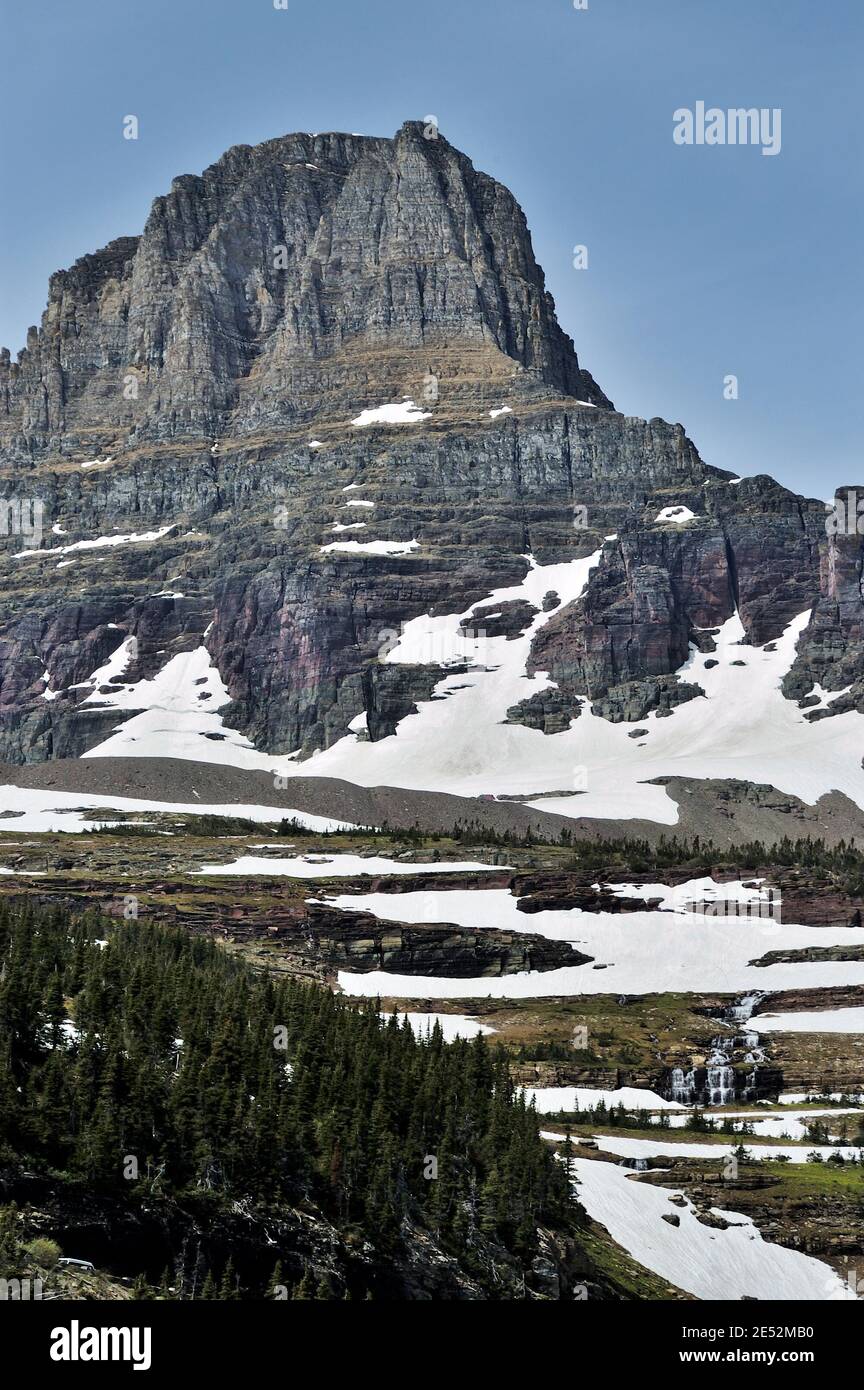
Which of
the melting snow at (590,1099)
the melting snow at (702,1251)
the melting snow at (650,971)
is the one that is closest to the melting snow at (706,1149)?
the melting snow at (702,1251)

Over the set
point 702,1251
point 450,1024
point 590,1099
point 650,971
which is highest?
point 650,971

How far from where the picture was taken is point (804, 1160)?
4459 inches

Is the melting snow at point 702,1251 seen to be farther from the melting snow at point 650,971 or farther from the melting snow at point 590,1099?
the melting snow at point 650,971

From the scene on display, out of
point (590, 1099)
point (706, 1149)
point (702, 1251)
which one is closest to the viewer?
point (702, 1251)

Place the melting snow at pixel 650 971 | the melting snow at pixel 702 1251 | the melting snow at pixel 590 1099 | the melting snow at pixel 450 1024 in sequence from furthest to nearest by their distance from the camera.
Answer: the melting snow at pixel 650 971 → the melting snow at pixel 450 1024 → the melting snow at pixel 590 1099 → the melting snow at pixel 702 1251

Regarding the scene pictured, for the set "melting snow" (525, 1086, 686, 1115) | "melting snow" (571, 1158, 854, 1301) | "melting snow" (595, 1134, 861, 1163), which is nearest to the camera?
"melting snow" (571, 1158, 854, 1301)

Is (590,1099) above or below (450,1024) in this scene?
below

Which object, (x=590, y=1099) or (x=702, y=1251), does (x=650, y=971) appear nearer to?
(x=590, y=1099)

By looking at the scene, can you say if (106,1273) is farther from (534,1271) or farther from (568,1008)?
(568,1008)

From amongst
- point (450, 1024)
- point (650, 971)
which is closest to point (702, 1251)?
point (450, 1024)


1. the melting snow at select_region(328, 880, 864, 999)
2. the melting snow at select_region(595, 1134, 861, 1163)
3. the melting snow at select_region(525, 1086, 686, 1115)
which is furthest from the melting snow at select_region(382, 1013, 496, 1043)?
the melting snow at select_region(595, 1134, 861, 1163)

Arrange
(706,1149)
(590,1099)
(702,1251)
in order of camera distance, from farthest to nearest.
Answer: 1. (590,1099)
2. (706,1149)
3. (702,1251)

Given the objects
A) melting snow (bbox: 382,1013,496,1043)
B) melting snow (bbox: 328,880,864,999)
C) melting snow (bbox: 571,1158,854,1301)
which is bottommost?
melting snow (bbox: 571,1158,854,1301)

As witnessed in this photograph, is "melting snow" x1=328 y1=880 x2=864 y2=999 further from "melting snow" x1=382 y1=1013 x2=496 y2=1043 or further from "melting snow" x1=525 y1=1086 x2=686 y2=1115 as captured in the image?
"melting snow" x1=525 y1=1086 x2=686 y2=1115
